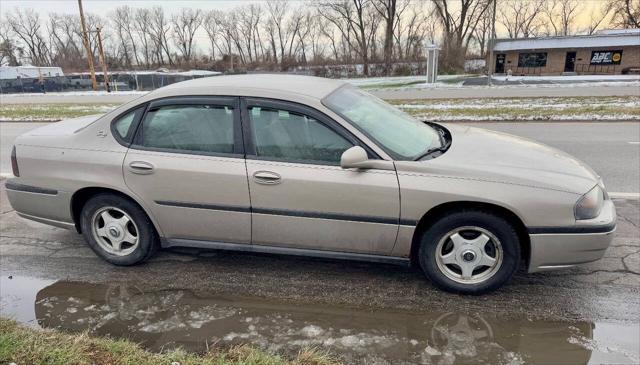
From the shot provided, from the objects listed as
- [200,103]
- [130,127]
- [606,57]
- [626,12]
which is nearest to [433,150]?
[200,103]

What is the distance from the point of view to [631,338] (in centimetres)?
276

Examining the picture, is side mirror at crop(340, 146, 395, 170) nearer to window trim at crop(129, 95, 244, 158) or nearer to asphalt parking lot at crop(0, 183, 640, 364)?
window trim at crop(129, 95, 244, 158)

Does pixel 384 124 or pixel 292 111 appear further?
pixel 384 124

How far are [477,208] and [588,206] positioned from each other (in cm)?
72

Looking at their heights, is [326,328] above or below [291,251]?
below

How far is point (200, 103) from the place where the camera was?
3562 millimetres

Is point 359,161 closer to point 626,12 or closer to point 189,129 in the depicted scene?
point 189,129

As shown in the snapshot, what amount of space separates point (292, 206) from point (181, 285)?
3.70 ft

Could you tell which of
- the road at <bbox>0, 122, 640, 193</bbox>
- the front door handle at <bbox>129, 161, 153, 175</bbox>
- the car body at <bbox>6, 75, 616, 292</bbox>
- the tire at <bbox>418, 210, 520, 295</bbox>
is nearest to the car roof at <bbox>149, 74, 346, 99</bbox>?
the car body at <bbox>6, 75, 616, 292</bbox>

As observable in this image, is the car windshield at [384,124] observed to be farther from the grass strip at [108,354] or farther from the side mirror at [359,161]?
the grass strip at [108,354]

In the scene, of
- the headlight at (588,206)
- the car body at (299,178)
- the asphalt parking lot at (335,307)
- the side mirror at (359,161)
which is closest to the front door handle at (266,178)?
the car body at (299,178)

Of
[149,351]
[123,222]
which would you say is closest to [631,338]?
[149,351]

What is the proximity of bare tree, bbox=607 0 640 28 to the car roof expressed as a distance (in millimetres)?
62533

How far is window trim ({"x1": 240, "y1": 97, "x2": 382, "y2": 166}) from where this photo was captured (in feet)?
10.7
